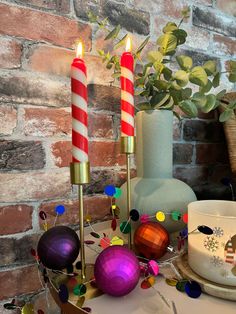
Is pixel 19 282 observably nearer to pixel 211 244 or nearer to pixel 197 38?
pixel 211 244

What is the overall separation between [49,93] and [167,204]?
0.40 m

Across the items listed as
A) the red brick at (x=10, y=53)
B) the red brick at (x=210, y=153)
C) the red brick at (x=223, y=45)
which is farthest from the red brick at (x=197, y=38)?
the red brick at (x=10, y=53)

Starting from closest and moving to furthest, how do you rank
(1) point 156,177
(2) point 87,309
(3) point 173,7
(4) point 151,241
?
1. (2) point 87,309
2. (4) point 151,241
3. (1) point 156,177
4. (3) point 173,7

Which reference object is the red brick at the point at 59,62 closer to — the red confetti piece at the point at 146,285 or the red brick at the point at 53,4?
the red brick at the point at 53,4

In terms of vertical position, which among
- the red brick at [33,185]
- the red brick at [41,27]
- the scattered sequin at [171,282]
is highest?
the red brick at [41,27]

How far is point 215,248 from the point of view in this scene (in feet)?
1.30

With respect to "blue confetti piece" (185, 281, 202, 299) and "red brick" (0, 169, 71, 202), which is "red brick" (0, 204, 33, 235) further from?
"blue confetti piece" (185, 281, 202, 299)

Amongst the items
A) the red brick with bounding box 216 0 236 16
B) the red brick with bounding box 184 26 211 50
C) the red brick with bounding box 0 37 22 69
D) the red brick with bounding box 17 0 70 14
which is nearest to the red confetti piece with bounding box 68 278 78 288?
the red brick with bounding box 0 37 22 69

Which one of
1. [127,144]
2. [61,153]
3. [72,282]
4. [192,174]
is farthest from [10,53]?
[192,174]

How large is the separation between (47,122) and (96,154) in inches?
6.3

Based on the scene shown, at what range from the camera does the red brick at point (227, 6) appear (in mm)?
1017

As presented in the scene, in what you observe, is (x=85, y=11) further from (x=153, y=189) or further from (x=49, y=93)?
(x=153, y=189)

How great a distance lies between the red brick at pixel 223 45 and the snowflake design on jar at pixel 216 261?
2.72 feet

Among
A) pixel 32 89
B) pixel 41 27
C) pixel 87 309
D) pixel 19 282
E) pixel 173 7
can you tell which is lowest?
pixel 19 282
